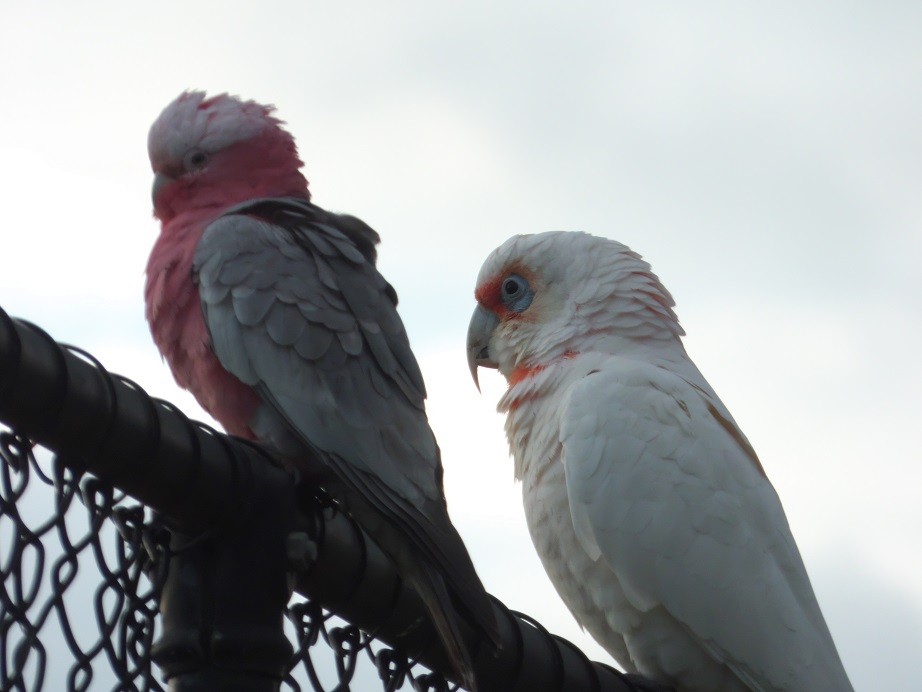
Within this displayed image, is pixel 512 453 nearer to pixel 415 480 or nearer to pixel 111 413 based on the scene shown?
pixel 415 480

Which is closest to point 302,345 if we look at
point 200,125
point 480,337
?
point 200,125

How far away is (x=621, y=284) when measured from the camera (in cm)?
451

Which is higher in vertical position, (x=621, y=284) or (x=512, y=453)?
(x=621, y=284)

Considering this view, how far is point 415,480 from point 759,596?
1.58 m

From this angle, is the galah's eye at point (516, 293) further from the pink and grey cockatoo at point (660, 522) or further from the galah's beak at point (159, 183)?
the galah's beak at point (159, 183)

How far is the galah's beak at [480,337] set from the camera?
4.82 m

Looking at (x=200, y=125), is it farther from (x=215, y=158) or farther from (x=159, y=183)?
(x=159, y=183)

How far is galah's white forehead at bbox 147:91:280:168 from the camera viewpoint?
11.9 ft

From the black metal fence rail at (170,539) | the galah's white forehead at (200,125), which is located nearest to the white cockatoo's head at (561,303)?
the galah's white forehead at (200,125)

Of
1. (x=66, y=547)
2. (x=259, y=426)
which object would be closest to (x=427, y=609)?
(x=66, y=547)

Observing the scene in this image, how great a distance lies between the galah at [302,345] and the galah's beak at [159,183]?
0.01 metres

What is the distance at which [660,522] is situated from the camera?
11.4ft

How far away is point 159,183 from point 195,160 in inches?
5.6

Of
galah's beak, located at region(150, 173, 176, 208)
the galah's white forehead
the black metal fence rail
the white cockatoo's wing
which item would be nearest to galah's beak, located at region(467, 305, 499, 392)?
the white cockatoo's wing
